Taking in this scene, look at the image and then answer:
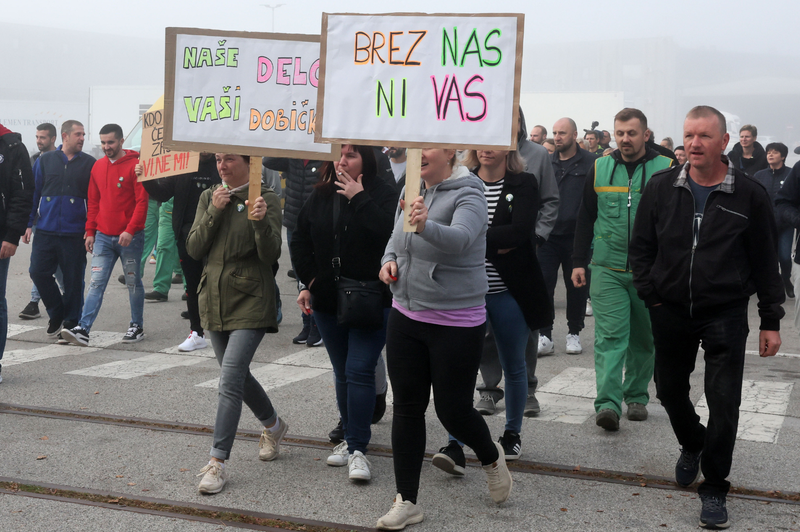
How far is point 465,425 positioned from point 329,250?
1.36 m

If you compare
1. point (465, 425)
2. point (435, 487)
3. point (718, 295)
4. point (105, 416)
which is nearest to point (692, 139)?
point (718, 295)

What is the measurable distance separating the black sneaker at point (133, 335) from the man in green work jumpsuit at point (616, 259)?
488 centimetres

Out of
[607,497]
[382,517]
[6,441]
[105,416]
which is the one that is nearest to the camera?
[382,517]

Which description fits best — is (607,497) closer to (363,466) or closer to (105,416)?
(363,466)

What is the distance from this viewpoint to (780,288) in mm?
4152

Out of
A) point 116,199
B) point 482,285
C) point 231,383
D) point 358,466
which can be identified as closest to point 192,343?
point 116,199

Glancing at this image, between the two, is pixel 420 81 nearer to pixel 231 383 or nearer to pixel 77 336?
pixel 231 383

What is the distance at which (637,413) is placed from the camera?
5.85m

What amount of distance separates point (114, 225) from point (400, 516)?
5.73m

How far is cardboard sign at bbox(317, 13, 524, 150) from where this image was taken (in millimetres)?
4008

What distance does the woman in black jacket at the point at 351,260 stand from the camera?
188 inches

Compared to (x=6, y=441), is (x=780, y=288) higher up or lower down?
higher up

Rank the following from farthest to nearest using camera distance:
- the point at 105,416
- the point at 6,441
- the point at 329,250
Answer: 1. the point at 105,416
2. the point at 6,441
3. the point at 329,250

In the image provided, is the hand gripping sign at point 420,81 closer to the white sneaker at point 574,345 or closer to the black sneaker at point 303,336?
the white sneaker at point 574,345
